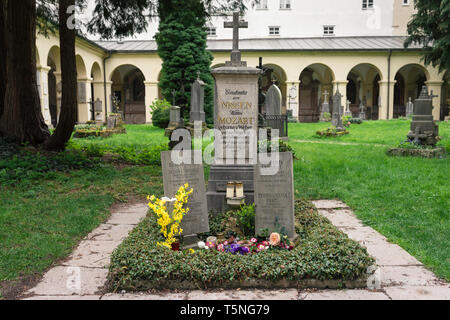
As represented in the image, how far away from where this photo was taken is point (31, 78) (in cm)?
895

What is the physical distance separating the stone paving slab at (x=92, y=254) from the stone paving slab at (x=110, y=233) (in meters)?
0.15

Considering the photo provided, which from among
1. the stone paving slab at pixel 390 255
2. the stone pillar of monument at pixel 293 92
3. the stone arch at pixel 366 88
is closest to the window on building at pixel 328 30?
the stone arch at pixel 366 88

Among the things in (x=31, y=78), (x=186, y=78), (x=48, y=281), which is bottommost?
(x=48, y=281)

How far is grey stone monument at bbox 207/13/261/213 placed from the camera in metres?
5.73

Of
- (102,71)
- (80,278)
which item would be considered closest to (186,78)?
(102,71)

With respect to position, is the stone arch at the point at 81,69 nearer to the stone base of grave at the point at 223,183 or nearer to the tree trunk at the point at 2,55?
the tree trunk at the point at 2,55

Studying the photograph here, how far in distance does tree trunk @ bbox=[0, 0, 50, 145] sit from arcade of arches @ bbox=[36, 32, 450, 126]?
994 centimetres

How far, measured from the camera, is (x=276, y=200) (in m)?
4.34

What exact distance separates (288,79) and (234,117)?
22.2m

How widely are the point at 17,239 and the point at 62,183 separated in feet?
10.5

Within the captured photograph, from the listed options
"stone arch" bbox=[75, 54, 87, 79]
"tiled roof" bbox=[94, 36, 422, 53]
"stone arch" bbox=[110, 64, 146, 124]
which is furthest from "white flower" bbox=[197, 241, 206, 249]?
"stone arch" bbox=[110, 64, 146, 124]

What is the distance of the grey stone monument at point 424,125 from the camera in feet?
35.0

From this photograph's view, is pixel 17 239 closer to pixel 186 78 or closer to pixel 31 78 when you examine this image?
pixel 31 78

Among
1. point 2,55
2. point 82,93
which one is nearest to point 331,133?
point 2,55
